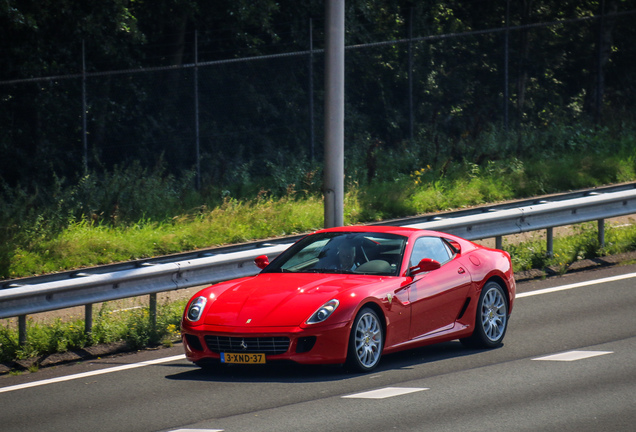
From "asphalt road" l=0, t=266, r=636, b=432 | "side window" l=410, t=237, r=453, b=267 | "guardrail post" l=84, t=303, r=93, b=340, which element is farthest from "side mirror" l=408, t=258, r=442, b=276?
"guardrail post" l=84, t=303, r=93, b=340

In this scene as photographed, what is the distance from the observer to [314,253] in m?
9.98

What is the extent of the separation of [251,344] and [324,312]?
2.17 ft

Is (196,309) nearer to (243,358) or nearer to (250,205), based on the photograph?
(243,358)

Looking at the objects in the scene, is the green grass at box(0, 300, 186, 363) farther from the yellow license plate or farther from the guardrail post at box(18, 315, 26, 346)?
the yellow license plate

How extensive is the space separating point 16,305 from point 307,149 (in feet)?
47.4

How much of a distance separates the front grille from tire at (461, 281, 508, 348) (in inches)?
90.5

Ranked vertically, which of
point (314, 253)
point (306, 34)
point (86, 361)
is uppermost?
point (306, 34)

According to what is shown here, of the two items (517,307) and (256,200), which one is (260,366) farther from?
(256,200)

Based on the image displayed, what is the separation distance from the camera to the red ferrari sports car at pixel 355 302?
8.62 meters

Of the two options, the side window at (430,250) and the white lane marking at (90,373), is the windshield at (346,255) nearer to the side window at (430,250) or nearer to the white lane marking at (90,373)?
the side window at (430,250)

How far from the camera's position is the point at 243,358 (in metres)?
8.66

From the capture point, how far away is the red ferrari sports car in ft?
28.3

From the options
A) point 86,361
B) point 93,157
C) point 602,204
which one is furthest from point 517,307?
point 93,157

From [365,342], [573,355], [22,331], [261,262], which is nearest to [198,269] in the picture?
[261,262]
